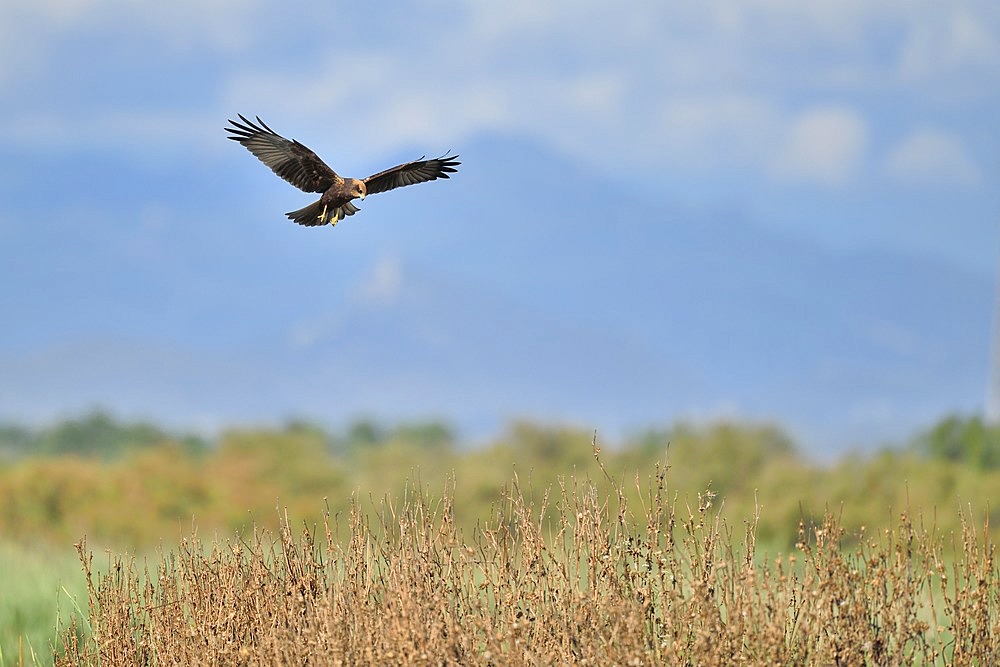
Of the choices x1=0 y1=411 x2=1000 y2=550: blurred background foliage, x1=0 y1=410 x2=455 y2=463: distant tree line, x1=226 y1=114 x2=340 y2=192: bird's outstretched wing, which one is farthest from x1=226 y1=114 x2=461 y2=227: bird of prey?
x1=0 y1=410 x2=455 y2=463: distant tree line

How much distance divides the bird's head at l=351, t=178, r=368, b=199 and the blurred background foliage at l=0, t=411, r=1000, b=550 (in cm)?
807

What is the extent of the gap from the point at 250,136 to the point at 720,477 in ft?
32.0

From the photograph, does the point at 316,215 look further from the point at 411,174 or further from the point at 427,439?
the point at 427,439

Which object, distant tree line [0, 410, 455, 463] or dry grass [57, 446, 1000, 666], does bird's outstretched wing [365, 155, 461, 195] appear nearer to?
dry grass [57, 446, 1000, 666]

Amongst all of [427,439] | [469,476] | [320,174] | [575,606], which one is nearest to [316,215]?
[320,174]

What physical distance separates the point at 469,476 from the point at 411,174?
848 cm

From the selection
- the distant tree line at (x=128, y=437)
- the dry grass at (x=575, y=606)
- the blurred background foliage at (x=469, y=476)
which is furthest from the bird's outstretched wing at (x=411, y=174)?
the distant tree line at (x=128, y=437)

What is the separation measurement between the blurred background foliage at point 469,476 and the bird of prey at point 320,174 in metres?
7.73

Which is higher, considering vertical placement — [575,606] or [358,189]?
[358,189]

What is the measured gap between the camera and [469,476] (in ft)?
48.1

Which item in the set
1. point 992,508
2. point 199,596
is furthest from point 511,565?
point 992,508

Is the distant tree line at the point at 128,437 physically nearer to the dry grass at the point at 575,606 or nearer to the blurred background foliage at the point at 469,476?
the blurred background foliage at the point at 469,476

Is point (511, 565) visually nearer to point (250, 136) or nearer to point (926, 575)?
point (926, 575)

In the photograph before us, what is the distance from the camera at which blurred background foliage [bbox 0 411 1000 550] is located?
559 inches
